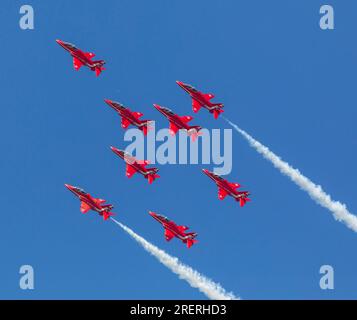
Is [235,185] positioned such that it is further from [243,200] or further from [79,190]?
[79,190]

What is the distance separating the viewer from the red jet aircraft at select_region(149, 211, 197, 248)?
334 ft

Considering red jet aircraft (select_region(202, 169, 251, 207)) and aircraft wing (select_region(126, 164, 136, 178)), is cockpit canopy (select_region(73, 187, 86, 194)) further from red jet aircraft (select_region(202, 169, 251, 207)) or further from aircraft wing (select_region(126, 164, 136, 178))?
red jet aircraft (select_region(202, 169, 251, 207))

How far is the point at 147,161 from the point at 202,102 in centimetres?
665

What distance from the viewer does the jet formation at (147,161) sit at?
103m

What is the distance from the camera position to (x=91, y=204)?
339 ft

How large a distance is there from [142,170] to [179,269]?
8.67 meters

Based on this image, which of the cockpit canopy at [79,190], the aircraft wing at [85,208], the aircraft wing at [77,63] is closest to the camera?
the aircraft wing at [85,208]

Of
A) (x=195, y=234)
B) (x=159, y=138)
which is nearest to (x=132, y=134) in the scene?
(x=159, y=138)

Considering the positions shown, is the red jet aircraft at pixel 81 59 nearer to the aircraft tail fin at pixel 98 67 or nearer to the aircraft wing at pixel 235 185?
the aircraft tail fin at pixel 98 67

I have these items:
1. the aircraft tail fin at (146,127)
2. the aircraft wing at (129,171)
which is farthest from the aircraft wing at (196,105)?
the aircraft wing at (129,171)

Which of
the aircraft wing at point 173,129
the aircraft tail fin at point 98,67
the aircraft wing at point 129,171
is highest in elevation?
the aircraft tail fin at point 98,67

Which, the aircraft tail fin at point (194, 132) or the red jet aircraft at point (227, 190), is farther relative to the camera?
the red jet aircraft at point (227, 190)
